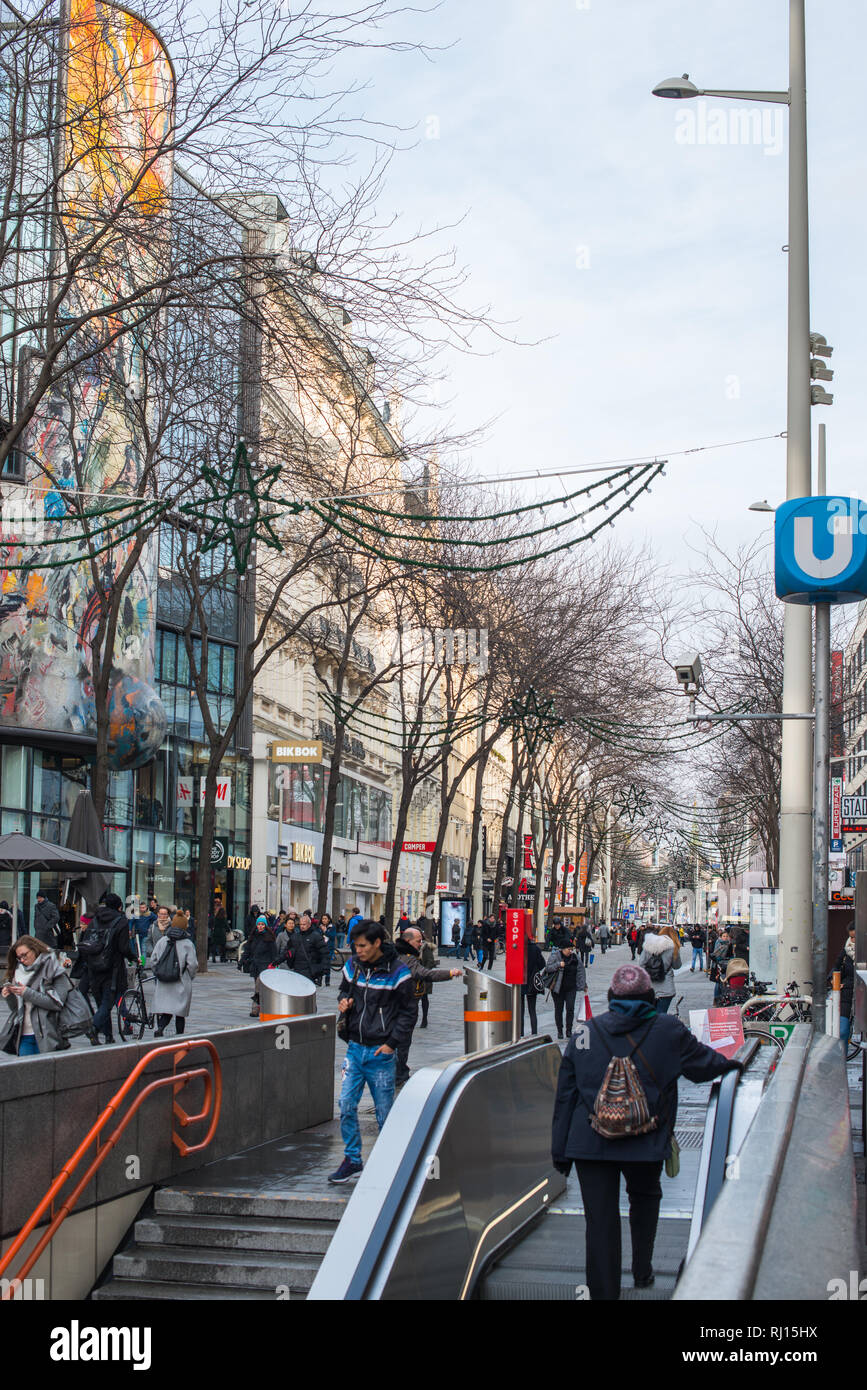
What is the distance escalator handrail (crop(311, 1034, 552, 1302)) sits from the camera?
224 inches

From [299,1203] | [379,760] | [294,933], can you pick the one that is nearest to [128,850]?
[294,933]

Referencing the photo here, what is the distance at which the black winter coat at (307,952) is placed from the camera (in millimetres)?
23031

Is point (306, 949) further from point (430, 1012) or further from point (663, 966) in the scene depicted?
point (663, 966)

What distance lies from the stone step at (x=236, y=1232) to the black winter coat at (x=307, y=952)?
532 inches

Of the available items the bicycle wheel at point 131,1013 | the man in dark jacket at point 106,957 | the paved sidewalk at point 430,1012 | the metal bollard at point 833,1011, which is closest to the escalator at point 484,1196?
the paved sidewalk at point 430,1012

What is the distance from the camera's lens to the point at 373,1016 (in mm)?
9992

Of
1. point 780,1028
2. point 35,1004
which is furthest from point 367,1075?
point 780,1028

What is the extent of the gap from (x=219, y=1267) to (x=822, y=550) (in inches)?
247

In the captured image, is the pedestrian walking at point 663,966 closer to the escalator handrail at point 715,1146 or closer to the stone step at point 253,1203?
the stone step at point 253,1203

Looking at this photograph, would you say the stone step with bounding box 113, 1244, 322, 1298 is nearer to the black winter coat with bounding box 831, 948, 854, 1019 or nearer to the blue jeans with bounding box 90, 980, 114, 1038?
the blue jeans with bounding box 90, 980, 114, 1038

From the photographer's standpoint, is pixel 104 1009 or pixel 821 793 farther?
pixel 104 1009

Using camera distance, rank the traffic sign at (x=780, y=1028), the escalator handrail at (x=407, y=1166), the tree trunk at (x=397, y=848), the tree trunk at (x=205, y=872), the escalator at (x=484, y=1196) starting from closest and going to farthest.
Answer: the escalator handrail at (x=407, y=1166) → the escalator at (x=484, y=1196) → the traffic sign at (x=780, y=1028) → the tree trunk at (x=205, y=872) → the tree trunk at (x=397, y=848)

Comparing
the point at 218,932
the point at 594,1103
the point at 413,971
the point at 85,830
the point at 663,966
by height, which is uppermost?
Result: the point at 85,830
